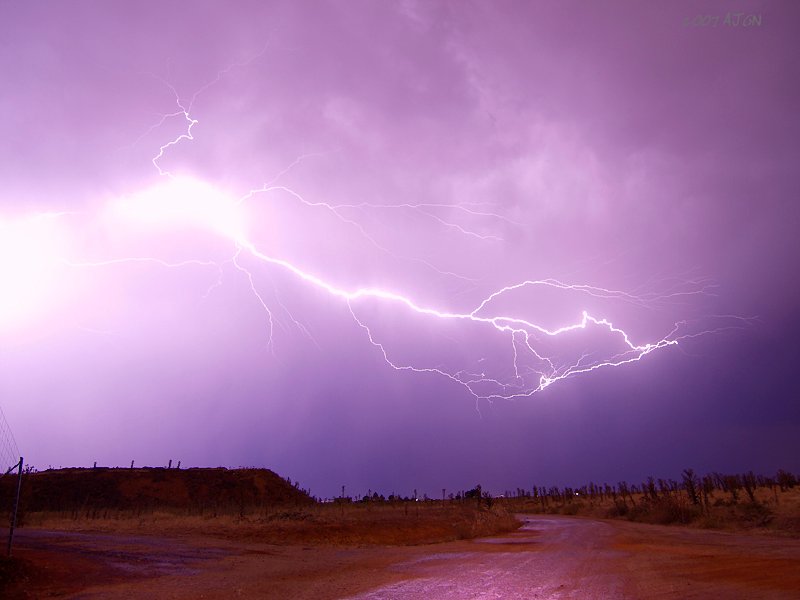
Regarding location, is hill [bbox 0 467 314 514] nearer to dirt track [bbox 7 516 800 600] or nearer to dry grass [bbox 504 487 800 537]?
dry grass [bbox 504 487 800 537]

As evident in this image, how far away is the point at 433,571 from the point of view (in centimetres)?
1288

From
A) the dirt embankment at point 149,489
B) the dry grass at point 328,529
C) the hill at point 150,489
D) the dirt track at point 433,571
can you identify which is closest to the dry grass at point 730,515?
the dirt track at point 433,571

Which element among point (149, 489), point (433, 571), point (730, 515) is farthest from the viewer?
point (149, 489)

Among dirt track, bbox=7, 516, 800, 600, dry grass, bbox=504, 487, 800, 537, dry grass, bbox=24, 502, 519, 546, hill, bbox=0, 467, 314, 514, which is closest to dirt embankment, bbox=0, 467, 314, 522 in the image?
hill, bbox=0, 467, 314, 514

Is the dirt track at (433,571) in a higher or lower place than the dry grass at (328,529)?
higher

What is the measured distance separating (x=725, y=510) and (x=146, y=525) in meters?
33.4

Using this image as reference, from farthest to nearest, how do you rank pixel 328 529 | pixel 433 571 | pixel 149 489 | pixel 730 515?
pixel 149 489 → pixel 730 515 → pixel 328 529 → pixel 433 571

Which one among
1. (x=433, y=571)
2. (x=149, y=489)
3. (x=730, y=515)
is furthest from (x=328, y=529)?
(x=149, y=489)

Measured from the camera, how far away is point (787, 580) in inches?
375

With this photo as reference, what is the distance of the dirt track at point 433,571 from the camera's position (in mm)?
9734

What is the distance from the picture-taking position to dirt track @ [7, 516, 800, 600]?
9734 millimetres

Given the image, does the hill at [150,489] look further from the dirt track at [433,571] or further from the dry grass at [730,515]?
the dirt track at [433,571]

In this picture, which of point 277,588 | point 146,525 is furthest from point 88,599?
point 146,525

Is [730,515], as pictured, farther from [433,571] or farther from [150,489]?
[150,489]
